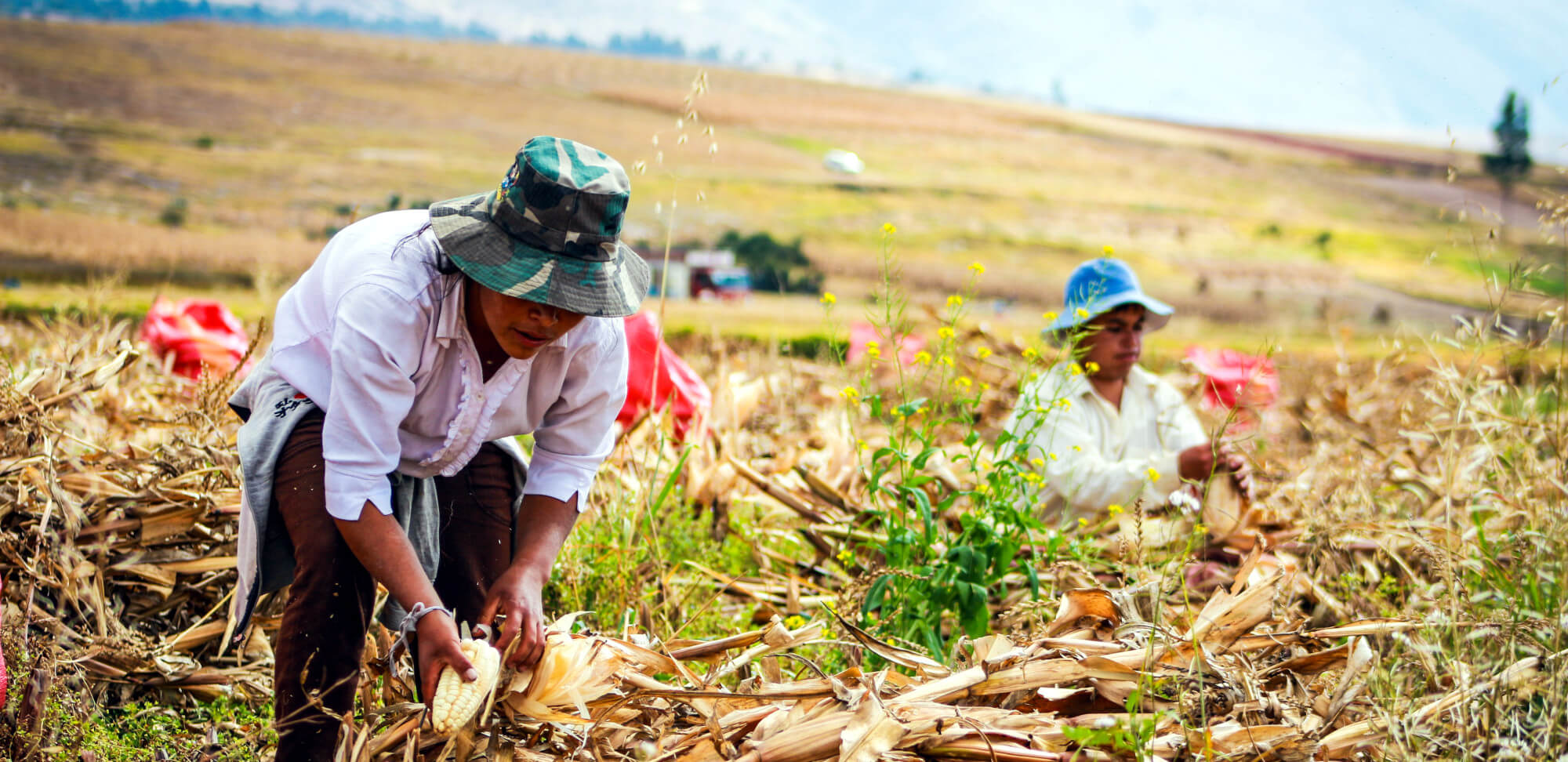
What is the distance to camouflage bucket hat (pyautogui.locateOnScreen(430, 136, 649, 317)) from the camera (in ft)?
5.54

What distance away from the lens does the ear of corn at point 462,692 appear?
164 cm

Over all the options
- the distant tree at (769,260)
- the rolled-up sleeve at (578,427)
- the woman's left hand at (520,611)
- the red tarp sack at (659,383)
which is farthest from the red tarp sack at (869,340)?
the distant tree at (769,260)

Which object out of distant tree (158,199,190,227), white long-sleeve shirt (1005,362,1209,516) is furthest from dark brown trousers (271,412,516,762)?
distant tree (158,199,190,227)

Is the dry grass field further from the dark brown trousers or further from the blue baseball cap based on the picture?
the blue baseball cap

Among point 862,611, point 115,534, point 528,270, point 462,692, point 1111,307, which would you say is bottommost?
point 115,534

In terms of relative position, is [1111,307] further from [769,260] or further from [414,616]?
[769,260]

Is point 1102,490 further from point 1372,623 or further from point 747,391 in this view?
point 747,391

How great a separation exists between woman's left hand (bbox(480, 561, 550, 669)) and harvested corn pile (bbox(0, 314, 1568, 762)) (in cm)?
4

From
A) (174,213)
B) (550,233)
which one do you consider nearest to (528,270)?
(550,233)

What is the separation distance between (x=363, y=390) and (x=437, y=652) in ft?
1.47

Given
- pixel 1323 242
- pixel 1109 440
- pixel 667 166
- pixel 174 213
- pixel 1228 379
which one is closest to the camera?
pixel 1109 440

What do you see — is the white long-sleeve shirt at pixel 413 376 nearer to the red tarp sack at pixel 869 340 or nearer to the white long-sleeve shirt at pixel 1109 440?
the white long-sleeve shirt at pixel 1109 440

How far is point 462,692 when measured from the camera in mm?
1660

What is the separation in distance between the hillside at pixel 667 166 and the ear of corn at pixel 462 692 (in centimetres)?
440
